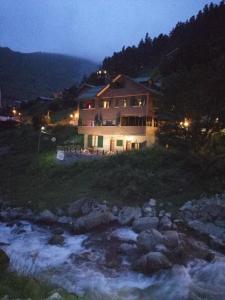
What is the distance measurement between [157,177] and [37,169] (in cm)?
1477

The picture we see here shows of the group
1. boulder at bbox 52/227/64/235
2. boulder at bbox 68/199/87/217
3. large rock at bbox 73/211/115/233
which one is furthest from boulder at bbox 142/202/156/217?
boulder at bbox 52/227/64/235

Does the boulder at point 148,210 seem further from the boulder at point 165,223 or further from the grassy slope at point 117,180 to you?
the boulder at point 165,223

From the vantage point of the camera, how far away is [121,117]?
1745 inches

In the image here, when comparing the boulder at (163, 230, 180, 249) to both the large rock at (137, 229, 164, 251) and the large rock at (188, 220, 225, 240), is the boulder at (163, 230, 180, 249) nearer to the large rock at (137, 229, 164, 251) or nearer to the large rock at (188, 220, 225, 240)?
the large rock at (137, 229, 164, 251)

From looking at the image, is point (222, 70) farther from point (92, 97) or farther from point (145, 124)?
point (92, 97)

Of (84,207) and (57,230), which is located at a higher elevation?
(84,207)

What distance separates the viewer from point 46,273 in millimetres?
15641

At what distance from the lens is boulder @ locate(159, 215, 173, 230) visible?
2138 centimetres

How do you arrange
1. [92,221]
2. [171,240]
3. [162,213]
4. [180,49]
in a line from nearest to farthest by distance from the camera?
[171,240], [92,221], [162,213], [180,49]

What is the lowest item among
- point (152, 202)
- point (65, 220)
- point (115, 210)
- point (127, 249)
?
point (127, 249)

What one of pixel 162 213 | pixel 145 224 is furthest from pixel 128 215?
pixel 162 213

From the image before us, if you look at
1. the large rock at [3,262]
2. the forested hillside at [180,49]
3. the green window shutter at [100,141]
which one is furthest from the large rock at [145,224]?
the forested hillside at [180,49]

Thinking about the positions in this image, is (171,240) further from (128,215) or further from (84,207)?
(84,207)

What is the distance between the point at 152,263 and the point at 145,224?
5.62 meters
